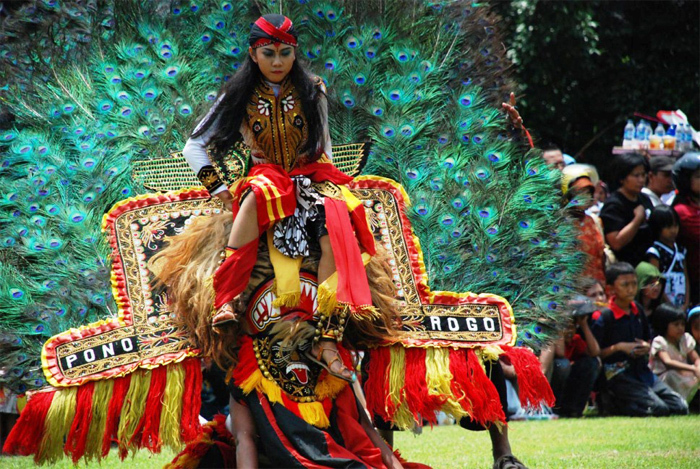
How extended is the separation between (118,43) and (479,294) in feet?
8.33

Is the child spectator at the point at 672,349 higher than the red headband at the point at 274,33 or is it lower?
lower

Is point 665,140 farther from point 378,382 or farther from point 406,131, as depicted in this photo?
point 378,382

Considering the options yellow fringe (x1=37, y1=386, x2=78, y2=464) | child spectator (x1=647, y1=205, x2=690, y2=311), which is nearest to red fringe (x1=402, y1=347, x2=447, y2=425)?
yellow fringe (x1=37, y1=386, x2=78, y2=464)

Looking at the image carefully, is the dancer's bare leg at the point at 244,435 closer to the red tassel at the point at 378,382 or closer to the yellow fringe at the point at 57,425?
the red tassel at the point at 378,382

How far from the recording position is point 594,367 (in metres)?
8.08

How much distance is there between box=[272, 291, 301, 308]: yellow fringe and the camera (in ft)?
14.8

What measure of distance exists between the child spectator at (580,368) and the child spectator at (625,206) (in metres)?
0.84

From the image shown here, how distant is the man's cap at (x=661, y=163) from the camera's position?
383 inches

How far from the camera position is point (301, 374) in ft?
15.1

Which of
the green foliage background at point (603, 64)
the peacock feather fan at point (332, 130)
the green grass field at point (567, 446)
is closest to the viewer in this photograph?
the peacock feather fan at point (332, 130)

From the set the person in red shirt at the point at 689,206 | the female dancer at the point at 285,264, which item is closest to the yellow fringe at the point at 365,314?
the female dancer at the point at 285,264

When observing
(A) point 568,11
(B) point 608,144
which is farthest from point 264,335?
(B) point 608,144

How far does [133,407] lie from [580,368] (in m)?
4.51

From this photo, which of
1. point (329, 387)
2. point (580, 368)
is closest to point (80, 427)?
point (329, 387)
